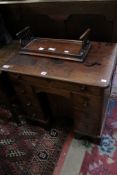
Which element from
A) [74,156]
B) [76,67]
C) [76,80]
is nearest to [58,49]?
[76,67]

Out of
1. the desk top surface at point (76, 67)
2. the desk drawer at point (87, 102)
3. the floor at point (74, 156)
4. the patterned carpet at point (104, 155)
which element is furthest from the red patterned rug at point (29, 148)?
the desk top surface at point (76, 67)

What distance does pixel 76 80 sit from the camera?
3.22 ft

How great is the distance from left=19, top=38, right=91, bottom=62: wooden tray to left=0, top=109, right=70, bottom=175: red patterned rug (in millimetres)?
763

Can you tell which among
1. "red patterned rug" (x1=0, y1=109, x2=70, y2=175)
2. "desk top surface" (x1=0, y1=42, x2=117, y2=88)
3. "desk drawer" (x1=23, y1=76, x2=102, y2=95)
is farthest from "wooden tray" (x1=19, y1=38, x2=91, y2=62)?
"red patterned rug" (x1=0, y1=109, x2=70, y2=175)

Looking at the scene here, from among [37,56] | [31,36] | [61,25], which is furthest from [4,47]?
[61,25]

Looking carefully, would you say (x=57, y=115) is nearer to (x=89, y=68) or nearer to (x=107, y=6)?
(x=89, y=68)

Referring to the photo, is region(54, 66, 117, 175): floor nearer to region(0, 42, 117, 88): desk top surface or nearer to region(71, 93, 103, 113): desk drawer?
region(71, 93, 103, 113): desk drawer

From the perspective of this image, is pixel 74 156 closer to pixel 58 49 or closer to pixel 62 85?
pixel 62 85

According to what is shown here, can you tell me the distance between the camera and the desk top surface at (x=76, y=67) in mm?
980

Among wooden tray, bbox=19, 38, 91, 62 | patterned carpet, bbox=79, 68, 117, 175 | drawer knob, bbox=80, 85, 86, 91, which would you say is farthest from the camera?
patterned carpet, bbox=79, 68, 117, 175

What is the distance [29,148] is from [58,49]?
3.02ft

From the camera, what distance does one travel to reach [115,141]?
1.41 metres

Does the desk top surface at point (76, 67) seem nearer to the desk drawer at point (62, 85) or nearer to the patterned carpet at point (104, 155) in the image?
the desk drawer at point (62, 85)

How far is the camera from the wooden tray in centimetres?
114
